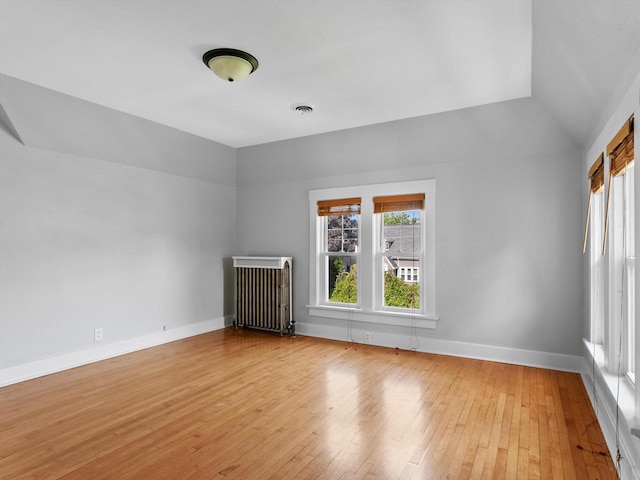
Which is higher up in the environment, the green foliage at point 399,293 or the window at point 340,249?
the window at point 340,249

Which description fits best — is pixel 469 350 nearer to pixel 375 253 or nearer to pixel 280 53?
pixel 375 253

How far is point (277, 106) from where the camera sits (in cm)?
410

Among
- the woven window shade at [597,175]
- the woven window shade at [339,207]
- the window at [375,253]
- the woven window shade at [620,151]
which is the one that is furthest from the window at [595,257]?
the woven window shade at [339,207]

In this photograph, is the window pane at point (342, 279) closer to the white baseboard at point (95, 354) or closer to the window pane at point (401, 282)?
the window pane at point (401, 282)

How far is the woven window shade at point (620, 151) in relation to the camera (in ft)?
6.89

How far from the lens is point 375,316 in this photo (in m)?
5.04

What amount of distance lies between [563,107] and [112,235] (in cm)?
497

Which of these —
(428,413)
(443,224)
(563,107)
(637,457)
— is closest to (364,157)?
(443,224)

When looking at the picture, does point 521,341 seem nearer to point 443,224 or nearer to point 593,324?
point 593,324

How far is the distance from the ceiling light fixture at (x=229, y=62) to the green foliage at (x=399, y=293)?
3142 mm

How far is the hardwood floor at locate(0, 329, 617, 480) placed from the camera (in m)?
2.27

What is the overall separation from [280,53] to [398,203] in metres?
2.56

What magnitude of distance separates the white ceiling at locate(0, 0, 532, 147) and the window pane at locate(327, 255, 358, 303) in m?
2.06

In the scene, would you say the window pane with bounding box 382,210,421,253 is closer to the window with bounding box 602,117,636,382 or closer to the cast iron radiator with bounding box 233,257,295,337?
the cast iron radiator with bounding box 233,257,295,337
